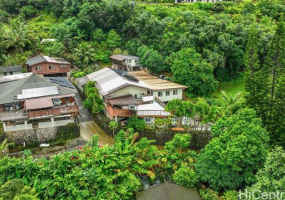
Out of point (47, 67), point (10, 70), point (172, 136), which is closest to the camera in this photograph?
point (172, 136)

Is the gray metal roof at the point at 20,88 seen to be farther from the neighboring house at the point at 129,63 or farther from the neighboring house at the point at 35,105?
the neighboring house at the point at 129,63

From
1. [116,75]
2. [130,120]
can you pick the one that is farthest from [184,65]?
[130,120]

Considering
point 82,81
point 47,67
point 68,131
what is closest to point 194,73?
point 82,81

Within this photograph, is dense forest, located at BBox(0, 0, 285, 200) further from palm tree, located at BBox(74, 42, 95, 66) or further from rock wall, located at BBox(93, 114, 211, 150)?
rock wall, located at BBox(93, 114, 211, 150)

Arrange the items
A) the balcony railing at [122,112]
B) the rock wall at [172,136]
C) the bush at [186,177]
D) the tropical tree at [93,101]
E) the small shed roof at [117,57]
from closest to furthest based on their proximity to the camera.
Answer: the bush at [186,177]
the rock wall at [172,136]
the balcony railing at [122,112]
the tropical tree at [93,101]
the small shed roof at [117,57]

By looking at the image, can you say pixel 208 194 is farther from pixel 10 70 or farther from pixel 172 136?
pixel 10 70

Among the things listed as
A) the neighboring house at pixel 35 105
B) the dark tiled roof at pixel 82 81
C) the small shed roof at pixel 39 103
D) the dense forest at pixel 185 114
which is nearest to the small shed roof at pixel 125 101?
the neighboring house at pixel 35 105
